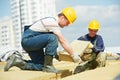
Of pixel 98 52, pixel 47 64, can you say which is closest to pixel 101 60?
pixel 98 52

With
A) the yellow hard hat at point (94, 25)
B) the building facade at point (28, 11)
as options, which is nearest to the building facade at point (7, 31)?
the building facade at point (28, 11)

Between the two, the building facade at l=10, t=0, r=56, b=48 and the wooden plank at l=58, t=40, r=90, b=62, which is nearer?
the wooden plank at l=58, t=40, r=90, b=62

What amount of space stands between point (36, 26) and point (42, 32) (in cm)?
12

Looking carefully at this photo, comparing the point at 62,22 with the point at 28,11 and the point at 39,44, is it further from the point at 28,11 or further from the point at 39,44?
the point at 28,11

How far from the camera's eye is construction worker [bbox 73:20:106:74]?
4.62 meters

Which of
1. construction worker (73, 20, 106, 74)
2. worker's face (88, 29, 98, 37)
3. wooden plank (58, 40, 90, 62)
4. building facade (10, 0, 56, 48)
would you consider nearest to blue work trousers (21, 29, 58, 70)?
wooden plank (58, 40, 90, 62)

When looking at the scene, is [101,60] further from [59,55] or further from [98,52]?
[59,55]

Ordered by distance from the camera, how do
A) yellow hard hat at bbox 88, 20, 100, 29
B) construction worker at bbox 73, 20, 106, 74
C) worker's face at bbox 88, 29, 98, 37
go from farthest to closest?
yellow hard hat at bbox 88, 20, 100, 29 < worker's face at bbox 88, 29, 98, 37 < construction worker at bbox 73, 20, 106, 74

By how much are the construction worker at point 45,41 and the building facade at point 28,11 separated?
41.6m

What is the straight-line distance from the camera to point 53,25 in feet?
12.1

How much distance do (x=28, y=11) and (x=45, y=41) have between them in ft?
151

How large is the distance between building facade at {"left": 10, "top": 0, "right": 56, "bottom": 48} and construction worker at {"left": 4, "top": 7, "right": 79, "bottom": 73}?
41582 mm

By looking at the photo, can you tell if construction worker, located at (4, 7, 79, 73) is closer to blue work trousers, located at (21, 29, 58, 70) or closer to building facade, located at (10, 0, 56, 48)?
blue work trousers, located at (21, 29, 58, 70)

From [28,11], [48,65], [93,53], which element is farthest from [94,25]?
[28,11]
